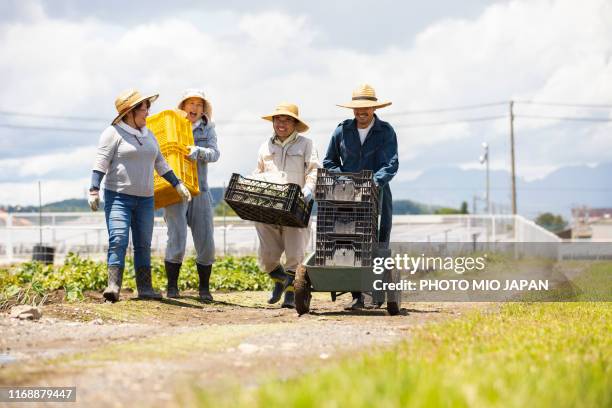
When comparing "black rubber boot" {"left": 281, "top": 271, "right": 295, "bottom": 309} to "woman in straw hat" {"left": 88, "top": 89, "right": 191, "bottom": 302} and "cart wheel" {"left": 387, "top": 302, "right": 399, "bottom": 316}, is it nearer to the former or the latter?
"cart wheel" {"left": 387, "top": 302, "right": 399, "bottom": 316}

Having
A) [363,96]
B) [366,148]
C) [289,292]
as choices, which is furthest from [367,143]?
[289,292]

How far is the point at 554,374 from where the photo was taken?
467cm

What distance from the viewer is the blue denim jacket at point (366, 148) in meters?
9.48

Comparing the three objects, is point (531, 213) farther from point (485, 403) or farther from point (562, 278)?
point (485, 403)

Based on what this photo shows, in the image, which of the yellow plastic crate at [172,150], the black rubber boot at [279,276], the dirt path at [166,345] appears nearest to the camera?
the dirt path at [166,345]

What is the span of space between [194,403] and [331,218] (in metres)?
4.77

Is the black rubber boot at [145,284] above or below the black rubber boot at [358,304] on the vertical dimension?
above

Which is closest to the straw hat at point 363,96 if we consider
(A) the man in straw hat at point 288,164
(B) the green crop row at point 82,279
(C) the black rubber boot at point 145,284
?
(A) the man in straw hat at point 288,164

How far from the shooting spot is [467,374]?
177 inches

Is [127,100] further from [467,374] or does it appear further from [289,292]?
[467,374]

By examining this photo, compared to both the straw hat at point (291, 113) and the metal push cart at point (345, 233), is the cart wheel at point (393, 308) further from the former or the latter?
the straw hat at point (291, 113)

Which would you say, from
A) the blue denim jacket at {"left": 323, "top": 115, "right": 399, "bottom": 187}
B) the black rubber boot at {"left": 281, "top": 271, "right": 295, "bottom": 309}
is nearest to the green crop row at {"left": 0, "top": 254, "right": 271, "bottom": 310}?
the black rubber boot at {"left": 281, "top": 271, "right": 295, "bottom": 309}

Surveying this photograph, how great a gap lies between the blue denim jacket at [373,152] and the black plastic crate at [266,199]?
77 cm

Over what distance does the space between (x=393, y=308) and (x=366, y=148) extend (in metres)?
1.62
